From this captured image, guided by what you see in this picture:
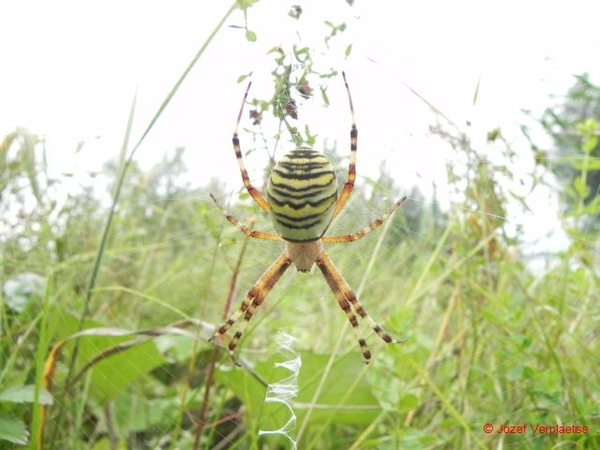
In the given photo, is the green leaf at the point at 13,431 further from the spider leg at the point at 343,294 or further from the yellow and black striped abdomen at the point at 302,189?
the spider leg at the point at 343,294

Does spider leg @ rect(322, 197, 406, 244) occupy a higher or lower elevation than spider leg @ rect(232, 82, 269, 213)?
lower

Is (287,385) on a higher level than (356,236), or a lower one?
→ lower

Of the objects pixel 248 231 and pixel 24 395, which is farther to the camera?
pixel 248 231

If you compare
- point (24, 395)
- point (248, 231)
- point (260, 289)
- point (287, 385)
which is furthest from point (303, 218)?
point (24, 395)

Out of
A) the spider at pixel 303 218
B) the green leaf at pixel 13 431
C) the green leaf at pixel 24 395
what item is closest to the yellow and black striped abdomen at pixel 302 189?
the spider at pixel 303 218

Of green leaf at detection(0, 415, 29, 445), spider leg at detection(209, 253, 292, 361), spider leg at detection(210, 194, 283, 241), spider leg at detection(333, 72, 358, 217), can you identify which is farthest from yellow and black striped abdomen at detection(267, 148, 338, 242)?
green leaf at detection(0, 415, 29, 445)

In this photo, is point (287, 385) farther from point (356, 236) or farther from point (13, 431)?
point (13, 431)

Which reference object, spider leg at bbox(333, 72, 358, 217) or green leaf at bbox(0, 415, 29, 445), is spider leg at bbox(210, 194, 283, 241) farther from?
green leaf at bbox(0, 415, 29, 445)

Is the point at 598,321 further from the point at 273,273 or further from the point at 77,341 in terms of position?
the point at 77,341
